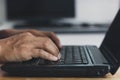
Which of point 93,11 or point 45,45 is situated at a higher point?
point 45,45

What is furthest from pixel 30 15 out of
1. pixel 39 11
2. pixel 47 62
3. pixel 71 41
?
pixel 47 62

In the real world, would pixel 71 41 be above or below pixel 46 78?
below

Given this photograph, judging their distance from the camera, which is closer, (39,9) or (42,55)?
(42,55)

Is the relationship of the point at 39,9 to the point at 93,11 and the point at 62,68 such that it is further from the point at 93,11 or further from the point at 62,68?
the point at 62,68

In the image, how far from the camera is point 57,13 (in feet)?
11.6

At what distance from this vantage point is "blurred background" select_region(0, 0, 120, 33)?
3.53 m

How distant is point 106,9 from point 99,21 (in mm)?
166

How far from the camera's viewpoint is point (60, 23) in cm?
358

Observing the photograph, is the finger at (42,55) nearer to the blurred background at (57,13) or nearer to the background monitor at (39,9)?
the blurred background at (57,13)

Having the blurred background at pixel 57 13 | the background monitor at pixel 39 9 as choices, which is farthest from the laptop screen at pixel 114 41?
the background monitor at pixel 39 9

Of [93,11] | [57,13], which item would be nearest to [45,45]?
[57,13]

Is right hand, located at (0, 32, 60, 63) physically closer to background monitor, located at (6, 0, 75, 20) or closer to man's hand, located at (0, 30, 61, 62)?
man's hand, located at (0, 30, 61, 62)

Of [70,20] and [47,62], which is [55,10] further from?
[47,62]

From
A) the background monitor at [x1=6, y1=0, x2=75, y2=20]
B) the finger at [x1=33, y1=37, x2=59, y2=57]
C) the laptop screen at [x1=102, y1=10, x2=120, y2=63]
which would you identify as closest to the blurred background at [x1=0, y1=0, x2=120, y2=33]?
the background monitor at [x1=6, y1=0, x2=75, y2=20]
